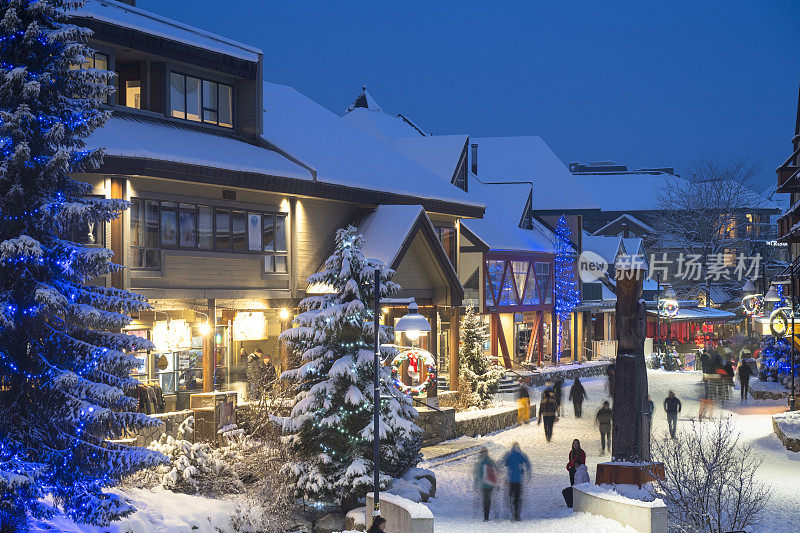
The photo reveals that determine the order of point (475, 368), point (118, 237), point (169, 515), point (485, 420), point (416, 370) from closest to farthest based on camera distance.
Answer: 1. point (169, 515)
2. point (118, 237)
3. point (485, 420)
4. point (475, 368)
5. point (416, 370)

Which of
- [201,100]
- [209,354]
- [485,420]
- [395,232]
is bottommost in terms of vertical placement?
[485,420]

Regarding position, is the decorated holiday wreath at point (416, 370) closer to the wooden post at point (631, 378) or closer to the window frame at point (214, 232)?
the wooden post at point (631, 378)

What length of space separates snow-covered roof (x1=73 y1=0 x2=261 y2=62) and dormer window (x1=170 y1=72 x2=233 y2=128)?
1.01 metres

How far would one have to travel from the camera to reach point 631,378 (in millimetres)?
21078

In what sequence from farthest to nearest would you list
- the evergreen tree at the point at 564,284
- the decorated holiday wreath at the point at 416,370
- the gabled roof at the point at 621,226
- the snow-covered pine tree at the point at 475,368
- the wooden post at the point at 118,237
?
the gabled roof at the point at 621,226 < the evergreen tree at the point at 564,284 < the snow-covered pine tree at the point at 475,368 < the wooden post at the point at 118,237 < the decorated holiday wreath at the point at 416,370

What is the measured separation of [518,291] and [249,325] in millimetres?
21327

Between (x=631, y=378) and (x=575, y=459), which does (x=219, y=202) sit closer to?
(x=575, y=459)

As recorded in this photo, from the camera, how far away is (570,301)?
5350cm

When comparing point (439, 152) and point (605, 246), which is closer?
point (439, 152)

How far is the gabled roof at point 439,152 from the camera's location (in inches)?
1590

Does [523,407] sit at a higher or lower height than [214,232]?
lower

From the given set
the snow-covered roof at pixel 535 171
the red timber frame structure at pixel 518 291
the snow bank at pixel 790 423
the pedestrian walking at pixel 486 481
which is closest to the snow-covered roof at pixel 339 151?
the red timber frame structure at pixel 518 291

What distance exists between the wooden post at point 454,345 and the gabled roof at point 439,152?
29.8ft

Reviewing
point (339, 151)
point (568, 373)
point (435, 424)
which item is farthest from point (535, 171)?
point (435, 424)
